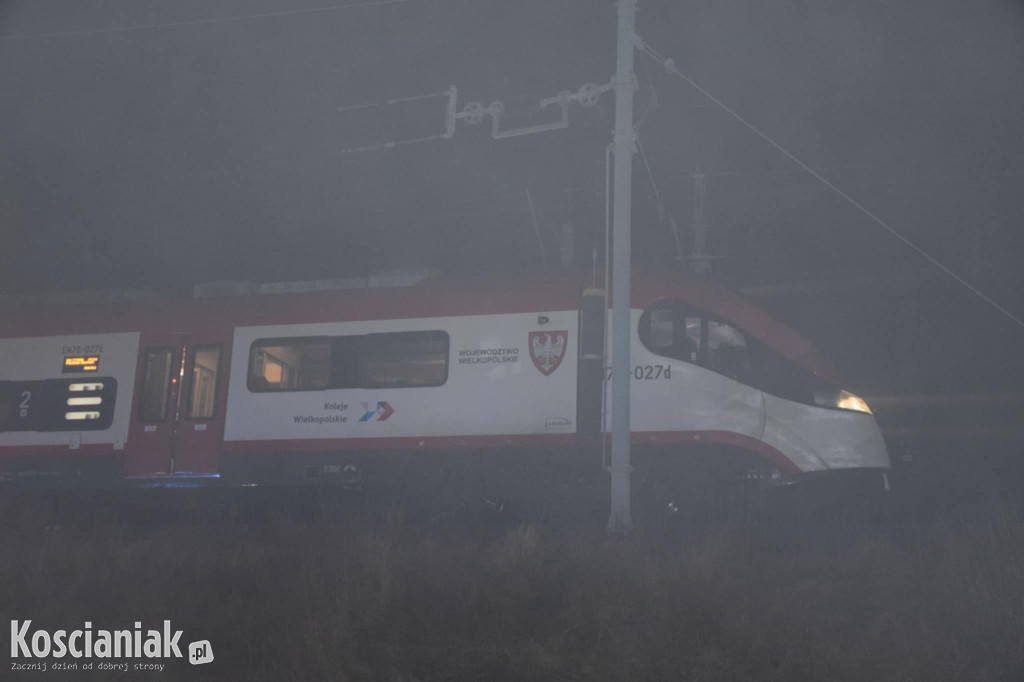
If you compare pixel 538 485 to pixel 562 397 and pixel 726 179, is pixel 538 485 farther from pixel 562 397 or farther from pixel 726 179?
pixel 726 179

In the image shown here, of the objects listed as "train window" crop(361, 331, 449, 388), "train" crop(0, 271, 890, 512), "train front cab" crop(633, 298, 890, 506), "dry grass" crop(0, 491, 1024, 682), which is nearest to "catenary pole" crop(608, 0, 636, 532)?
"dry grass" crop(0, 491, 1024, 682)

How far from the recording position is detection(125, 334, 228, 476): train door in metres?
13.2

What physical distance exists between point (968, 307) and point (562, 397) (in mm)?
13340

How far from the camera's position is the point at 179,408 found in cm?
1342

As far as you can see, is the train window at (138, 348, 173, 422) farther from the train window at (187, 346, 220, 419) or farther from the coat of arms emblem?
the coat of arms emblem

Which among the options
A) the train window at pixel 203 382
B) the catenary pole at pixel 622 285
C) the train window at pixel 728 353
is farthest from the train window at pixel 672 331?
the train window at pixel 203 382

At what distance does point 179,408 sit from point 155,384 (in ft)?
2.15

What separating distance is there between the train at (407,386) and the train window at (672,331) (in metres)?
0.02

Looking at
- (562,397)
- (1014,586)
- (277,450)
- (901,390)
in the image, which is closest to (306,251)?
(277,450)

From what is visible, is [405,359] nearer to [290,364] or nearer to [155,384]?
[290,364]

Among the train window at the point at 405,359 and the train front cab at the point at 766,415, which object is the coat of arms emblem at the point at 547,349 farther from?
the train window at the point at 405,359

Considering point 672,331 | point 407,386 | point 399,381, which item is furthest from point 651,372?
point 399,381

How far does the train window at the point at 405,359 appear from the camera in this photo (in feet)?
40.7

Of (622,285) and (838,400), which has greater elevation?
(622,285)
